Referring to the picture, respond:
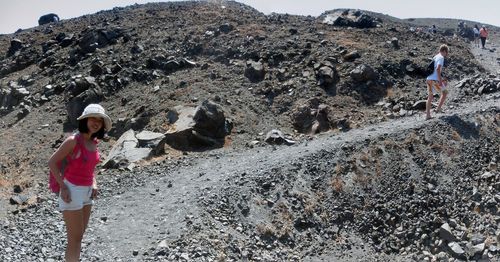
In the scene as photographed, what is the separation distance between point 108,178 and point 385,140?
7.80m

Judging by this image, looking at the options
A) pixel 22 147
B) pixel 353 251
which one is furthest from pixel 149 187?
pixel 22 147

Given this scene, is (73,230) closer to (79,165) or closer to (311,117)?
(79,165)

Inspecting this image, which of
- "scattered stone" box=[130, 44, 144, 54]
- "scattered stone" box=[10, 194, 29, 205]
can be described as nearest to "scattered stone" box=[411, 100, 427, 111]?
"scattered stone" box=[130, 44, 144, 54]

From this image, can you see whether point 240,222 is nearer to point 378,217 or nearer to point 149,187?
point 149,187

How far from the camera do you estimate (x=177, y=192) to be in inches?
453

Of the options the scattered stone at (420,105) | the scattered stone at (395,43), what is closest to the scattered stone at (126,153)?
the scattered stone at (420,105)

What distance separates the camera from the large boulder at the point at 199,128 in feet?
A: 47.8

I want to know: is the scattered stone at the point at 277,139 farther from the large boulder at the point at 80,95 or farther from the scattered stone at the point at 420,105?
the large boulder at the point at 80,95

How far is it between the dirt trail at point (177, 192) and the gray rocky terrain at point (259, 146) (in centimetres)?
6

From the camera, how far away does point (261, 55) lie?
20078 millimetres

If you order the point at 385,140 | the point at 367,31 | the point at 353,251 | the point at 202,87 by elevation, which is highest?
the point at 367,31

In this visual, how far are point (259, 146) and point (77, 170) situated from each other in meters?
9.11

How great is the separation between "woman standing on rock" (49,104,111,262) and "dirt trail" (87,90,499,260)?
8.55 feet

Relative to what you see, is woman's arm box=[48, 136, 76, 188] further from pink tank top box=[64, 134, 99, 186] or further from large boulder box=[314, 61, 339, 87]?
large boulder box=[314, 61, 339, 87]
